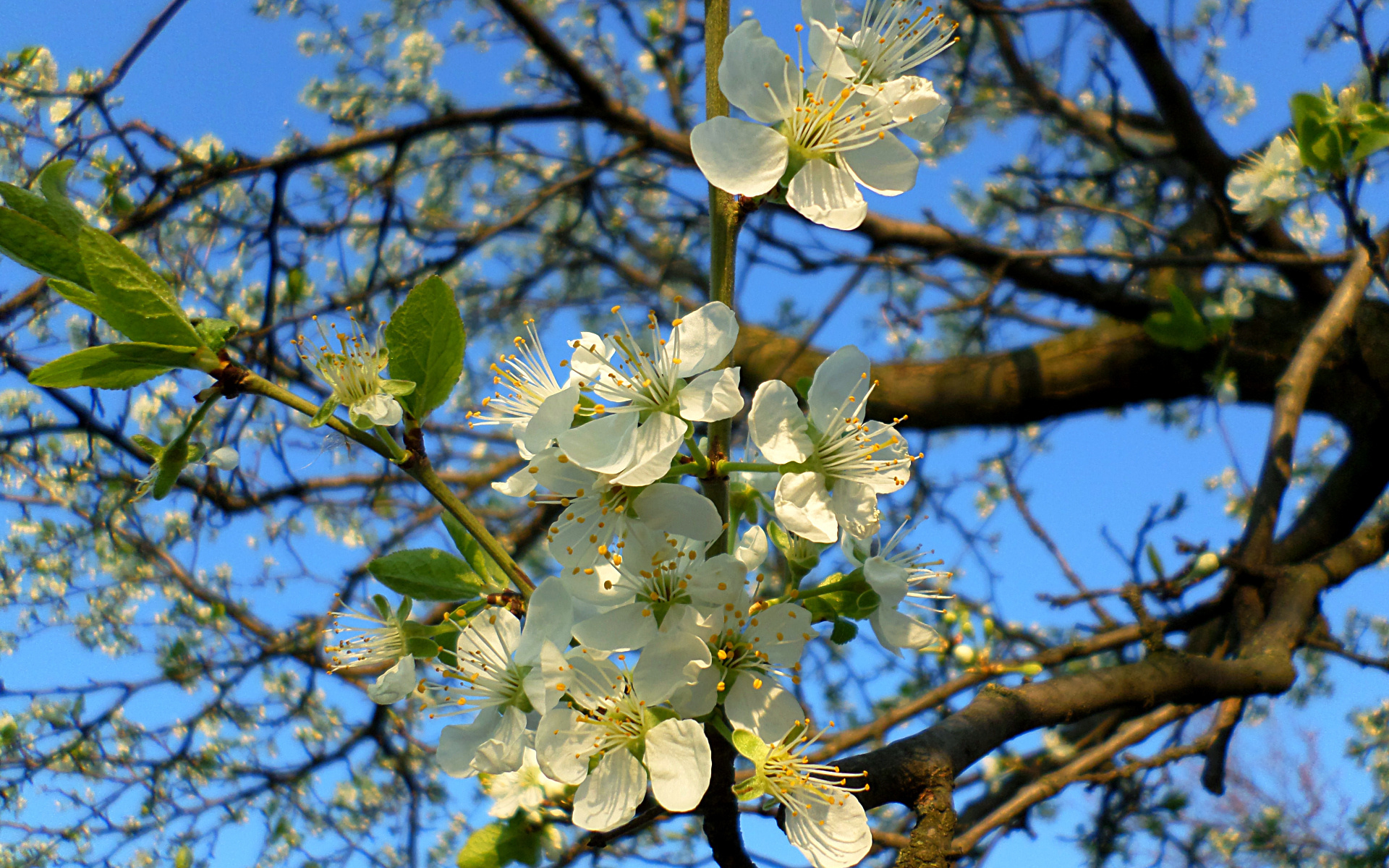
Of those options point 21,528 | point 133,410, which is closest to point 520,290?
point 133,410

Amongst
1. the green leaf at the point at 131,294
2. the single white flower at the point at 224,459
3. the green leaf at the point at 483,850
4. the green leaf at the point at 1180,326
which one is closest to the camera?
the green leaf at the point at 131,294

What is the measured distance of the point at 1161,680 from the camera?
4.31 ft

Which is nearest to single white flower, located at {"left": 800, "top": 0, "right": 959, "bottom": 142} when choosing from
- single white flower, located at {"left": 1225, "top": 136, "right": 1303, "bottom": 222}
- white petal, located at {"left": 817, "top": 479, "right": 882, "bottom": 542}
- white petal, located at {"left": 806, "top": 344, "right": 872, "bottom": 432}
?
white petal, located at {"left": 806, "top": 344, "right": 872, "bottom": 432}

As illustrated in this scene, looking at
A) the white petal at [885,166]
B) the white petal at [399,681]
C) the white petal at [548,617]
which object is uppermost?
the white petal at [885,166]

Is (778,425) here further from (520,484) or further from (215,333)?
(215,333)

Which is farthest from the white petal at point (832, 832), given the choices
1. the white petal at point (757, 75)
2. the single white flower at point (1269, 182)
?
the single white flower at point (1269, 182)

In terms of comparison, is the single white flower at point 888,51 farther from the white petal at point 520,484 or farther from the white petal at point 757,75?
the white petal at point 520,484

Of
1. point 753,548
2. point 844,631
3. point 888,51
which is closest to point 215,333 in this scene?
point 753,548

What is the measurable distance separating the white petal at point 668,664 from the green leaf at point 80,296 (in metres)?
0.51

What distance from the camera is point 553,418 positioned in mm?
683

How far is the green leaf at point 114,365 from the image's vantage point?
2.21 ft

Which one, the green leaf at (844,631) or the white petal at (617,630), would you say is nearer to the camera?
the white petal at (617,630)

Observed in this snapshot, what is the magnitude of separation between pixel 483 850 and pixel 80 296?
0.76 metres

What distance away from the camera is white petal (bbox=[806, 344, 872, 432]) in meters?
0.81
